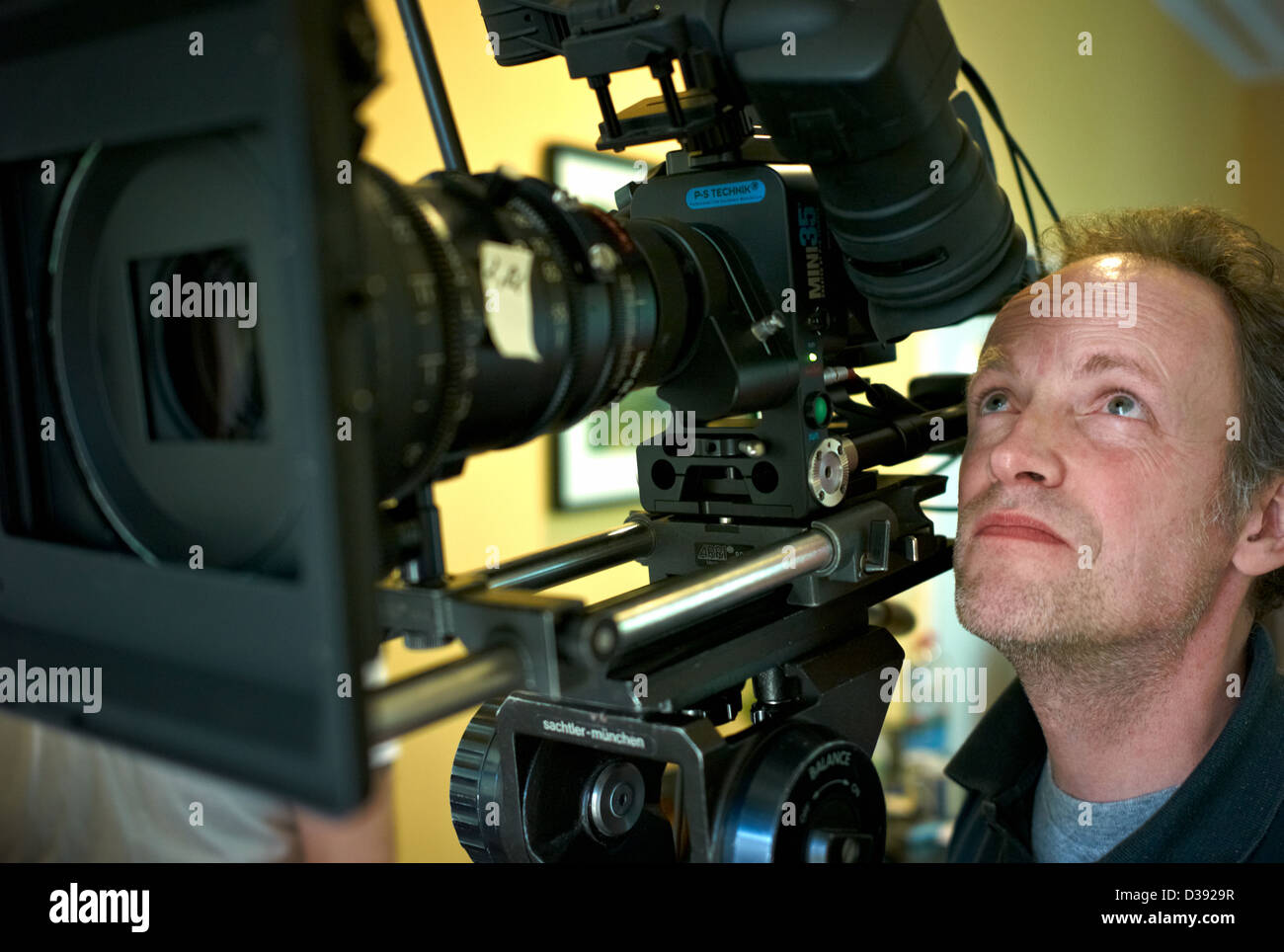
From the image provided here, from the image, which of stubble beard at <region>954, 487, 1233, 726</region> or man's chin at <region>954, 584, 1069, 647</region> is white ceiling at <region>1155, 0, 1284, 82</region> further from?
man's chin at <region>954, 584, 1069, 647</region>

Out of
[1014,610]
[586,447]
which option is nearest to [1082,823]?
[1014,610]

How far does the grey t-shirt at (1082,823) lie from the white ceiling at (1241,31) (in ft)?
9.92

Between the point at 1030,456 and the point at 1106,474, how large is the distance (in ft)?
0.23

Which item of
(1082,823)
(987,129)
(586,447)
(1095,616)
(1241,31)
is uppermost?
(1241,31)

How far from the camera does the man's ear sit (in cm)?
106

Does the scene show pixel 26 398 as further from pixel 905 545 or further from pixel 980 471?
Answer: pixel 980 471

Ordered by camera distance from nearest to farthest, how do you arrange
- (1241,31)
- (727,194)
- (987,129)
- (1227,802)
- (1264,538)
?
(727,194)
(1227,802)
(1264,538)
(987,129)
(1241,31)

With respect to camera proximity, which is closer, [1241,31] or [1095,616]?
[1095,616]

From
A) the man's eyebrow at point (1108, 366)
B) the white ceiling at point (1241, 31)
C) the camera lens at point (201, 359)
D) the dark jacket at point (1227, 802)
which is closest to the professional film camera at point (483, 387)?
the camera lens at point (201, 359)

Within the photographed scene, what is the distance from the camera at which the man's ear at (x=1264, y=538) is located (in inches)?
41.6

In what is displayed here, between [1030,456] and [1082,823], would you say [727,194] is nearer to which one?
[1030,456]

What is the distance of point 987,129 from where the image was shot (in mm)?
2797

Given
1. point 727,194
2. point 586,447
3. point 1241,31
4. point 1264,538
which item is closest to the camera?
point 727,194
